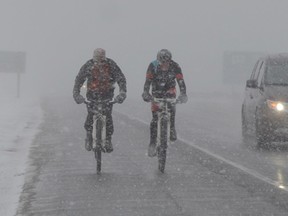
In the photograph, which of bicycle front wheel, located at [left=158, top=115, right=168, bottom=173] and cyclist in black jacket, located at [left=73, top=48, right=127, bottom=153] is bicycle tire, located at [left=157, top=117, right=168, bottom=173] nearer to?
bicycle front wheel, located at [left=158, top=115, right=168, bottom=173]

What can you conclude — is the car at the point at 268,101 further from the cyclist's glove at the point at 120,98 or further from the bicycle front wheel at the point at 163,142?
the cyclist's glove at the point at 120,98

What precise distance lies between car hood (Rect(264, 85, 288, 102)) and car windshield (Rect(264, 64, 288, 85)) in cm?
29

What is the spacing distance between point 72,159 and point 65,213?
461 cm

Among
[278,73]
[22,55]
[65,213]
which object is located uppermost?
[22,55]

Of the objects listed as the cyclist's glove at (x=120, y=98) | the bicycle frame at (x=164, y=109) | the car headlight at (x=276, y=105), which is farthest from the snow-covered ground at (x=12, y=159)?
the car headlight at (x=276, y=105)

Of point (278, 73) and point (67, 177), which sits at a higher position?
point (278, 73)

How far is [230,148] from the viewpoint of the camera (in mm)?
13406

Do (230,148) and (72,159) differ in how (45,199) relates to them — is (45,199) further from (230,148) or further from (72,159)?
(230,148)

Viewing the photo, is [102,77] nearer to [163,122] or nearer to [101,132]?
[101,132]

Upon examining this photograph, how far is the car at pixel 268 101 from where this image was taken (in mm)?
12281

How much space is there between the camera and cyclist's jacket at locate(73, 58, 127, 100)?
9258 mm

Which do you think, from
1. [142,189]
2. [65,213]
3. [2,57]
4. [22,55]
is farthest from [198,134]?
[2,57]

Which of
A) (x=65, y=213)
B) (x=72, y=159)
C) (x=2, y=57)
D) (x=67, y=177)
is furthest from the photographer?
(x=2, y=57)

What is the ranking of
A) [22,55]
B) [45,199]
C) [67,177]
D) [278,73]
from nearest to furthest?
1. [45,199]
2. [67,177]
3. [278,73]
4. [22,55]
